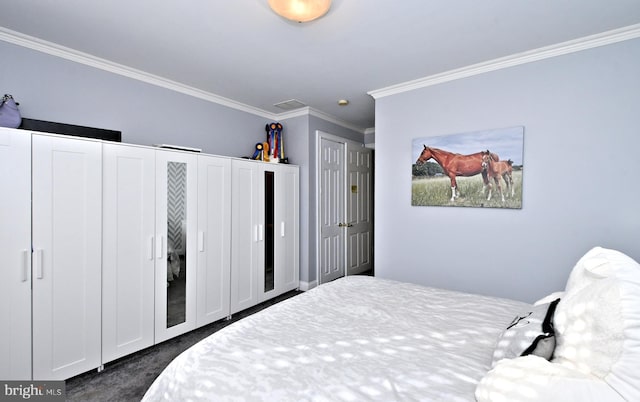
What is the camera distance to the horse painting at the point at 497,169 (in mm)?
2543

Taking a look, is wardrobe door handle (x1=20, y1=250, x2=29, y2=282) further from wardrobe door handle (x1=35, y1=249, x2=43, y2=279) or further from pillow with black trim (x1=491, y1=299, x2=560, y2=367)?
pillow with black trim (x1=491, y1=299, x2=560, y2=367)

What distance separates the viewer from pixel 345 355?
4.07ft

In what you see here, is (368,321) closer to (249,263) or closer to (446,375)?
(446,375)

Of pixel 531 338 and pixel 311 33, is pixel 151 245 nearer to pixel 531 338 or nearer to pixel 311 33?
pixel 311 33

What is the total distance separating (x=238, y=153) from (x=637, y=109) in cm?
385

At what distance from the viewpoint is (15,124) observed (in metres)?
2.01

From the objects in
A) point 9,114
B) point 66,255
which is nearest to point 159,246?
point 66,255

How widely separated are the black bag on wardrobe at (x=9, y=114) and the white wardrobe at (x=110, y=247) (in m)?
0.30

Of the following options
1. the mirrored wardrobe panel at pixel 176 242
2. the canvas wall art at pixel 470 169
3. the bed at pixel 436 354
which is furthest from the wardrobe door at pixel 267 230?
the bed at pixel 436 354

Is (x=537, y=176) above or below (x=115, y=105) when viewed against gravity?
below

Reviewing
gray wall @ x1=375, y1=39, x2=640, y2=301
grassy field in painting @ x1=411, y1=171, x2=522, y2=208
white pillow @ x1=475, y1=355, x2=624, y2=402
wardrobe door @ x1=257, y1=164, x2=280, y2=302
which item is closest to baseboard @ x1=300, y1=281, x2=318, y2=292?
wardrobe door @ x1=257, y1=164, x2=280, y2=302

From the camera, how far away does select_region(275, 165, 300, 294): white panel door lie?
→ 3.70 m

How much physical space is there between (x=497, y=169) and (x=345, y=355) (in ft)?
7.31

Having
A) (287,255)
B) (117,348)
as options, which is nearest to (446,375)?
(117,348)
